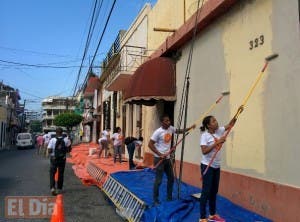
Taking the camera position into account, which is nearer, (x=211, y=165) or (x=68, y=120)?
(x=211, y=165)

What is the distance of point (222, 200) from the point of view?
26.6ft

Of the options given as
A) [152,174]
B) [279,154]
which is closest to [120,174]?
[152,174]

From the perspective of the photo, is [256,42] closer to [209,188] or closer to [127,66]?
[209,188]

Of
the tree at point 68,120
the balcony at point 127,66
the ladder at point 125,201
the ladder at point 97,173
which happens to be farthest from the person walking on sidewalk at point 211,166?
the tree at point 68,120

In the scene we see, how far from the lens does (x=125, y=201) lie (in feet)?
27.8

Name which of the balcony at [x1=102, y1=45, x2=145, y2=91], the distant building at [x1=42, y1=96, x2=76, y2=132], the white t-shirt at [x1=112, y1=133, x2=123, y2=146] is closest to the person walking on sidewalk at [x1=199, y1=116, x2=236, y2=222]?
the white t-shirt at [x1=112, y1=133, x2=123, y2=146]

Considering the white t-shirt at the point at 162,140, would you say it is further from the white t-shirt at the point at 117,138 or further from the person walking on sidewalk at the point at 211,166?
the white t-shirt at the point at 117,138

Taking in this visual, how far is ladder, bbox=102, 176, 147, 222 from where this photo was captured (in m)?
7.43

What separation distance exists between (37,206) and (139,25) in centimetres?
1448

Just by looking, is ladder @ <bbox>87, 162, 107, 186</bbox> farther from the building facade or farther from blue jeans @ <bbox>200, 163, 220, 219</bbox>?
blue jeans @ <bbox>200, 163, 220, 219</bbox>

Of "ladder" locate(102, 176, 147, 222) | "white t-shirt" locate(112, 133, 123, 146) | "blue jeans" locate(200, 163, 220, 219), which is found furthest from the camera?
"white t-shirt" locate(112, 133, 123, 146)

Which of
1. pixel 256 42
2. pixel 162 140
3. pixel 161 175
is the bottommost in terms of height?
pixel 161 175

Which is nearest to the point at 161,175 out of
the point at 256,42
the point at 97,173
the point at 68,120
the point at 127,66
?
the point at 256,42

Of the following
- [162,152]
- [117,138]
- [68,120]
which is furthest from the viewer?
[68,120]
